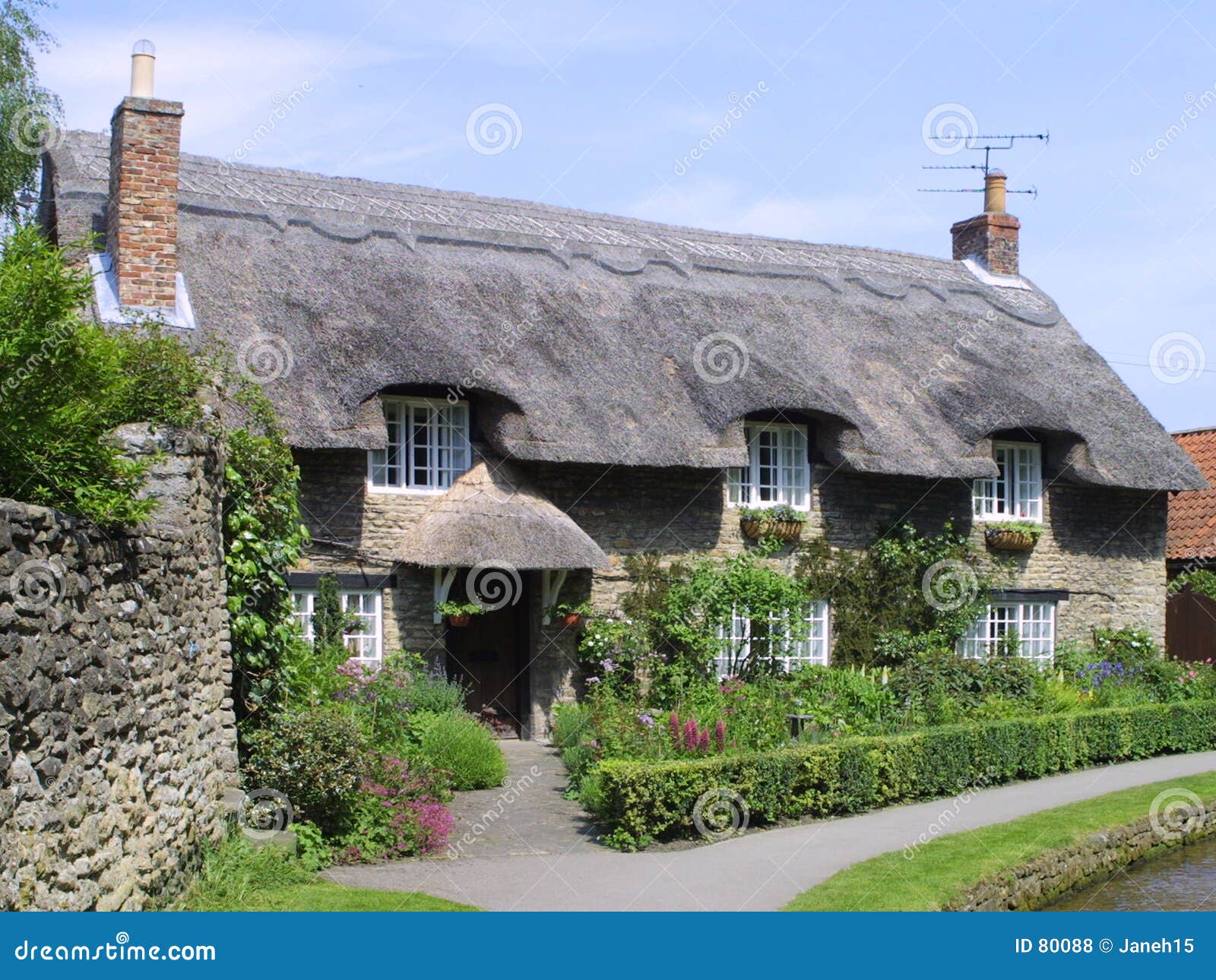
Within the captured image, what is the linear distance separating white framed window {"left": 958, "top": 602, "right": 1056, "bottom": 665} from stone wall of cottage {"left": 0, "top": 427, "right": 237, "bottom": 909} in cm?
1224

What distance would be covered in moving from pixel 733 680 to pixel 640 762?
426cm

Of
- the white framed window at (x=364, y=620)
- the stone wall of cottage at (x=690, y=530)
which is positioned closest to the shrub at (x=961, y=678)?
the stone wall of cottage at (x=690, y=530)

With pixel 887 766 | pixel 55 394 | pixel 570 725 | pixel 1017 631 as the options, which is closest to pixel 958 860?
pixel 887 766

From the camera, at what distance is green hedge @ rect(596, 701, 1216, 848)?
35.4 feet

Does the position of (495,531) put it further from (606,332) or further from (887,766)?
(887,766)

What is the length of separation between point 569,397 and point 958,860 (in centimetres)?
736

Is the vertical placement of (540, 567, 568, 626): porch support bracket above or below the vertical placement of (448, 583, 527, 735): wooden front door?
above

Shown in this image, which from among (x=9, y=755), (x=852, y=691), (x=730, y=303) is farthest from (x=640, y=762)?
(x=730, y=303)

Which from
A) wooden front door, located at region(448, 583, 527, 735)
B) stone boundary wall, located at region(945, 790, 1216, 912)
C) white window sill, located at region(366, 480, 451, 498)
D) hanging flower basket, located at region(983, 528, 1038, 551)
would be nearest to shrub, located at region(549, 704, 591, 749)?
wooden front door, located at region(448, 583, 527, 735)

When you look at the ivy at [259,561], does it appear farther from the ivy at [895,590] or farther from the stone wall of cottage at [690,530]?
the ivy at [895,590]

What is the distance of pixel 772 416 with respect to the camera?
16.9 m

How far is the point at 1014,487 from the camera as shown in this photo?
62.0 ft

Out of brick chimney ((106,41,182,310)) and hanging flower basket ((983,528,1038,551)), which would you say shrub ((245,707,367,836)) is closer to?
brick chimney ((106,41,182,310))
